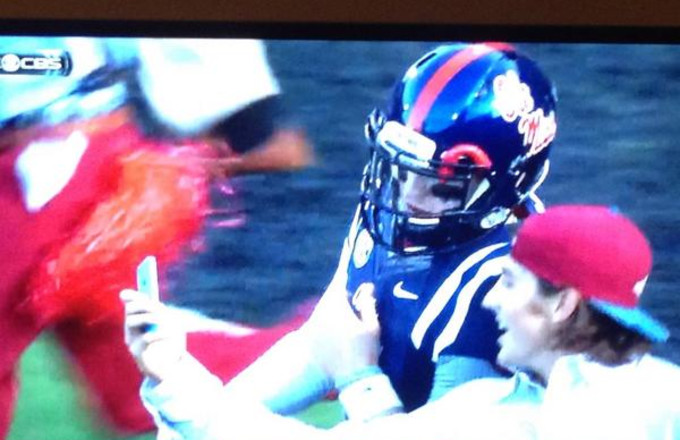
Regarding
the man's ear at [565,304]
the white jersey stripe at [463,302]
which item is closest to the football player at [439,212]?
the white jersey stripe at [463,302]

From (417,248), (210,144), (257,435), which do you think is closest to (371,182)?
(417,248)

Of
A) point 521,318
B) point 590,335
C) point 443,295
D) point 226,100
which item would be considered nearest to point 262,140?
point 226,100

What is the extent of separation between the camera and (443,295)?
6.80ft

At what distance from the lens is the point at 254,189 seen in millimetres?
2141

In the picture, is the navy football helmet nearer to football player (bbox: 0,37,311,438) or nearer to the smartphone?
football player (bbox: 0,37,311,438)

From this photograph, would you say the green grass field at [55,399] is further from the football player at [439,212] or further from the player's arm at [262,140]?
the player's arm at [262,140]

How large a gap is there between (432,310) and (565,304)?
22cm

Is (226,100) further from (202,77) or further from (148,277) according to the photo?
(148,277)

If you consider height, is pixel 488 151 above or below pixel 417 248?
above

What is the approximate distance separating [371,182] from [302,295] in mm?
222

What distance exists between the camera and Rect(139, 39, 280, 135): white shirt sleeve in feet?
7.04

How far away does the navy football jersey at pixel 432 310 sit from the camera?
206 centimetres

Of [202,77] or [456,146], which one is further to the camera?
[202,77]

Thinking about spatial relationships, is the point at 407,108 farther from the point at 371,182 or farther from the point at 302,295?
the point at 302,295
